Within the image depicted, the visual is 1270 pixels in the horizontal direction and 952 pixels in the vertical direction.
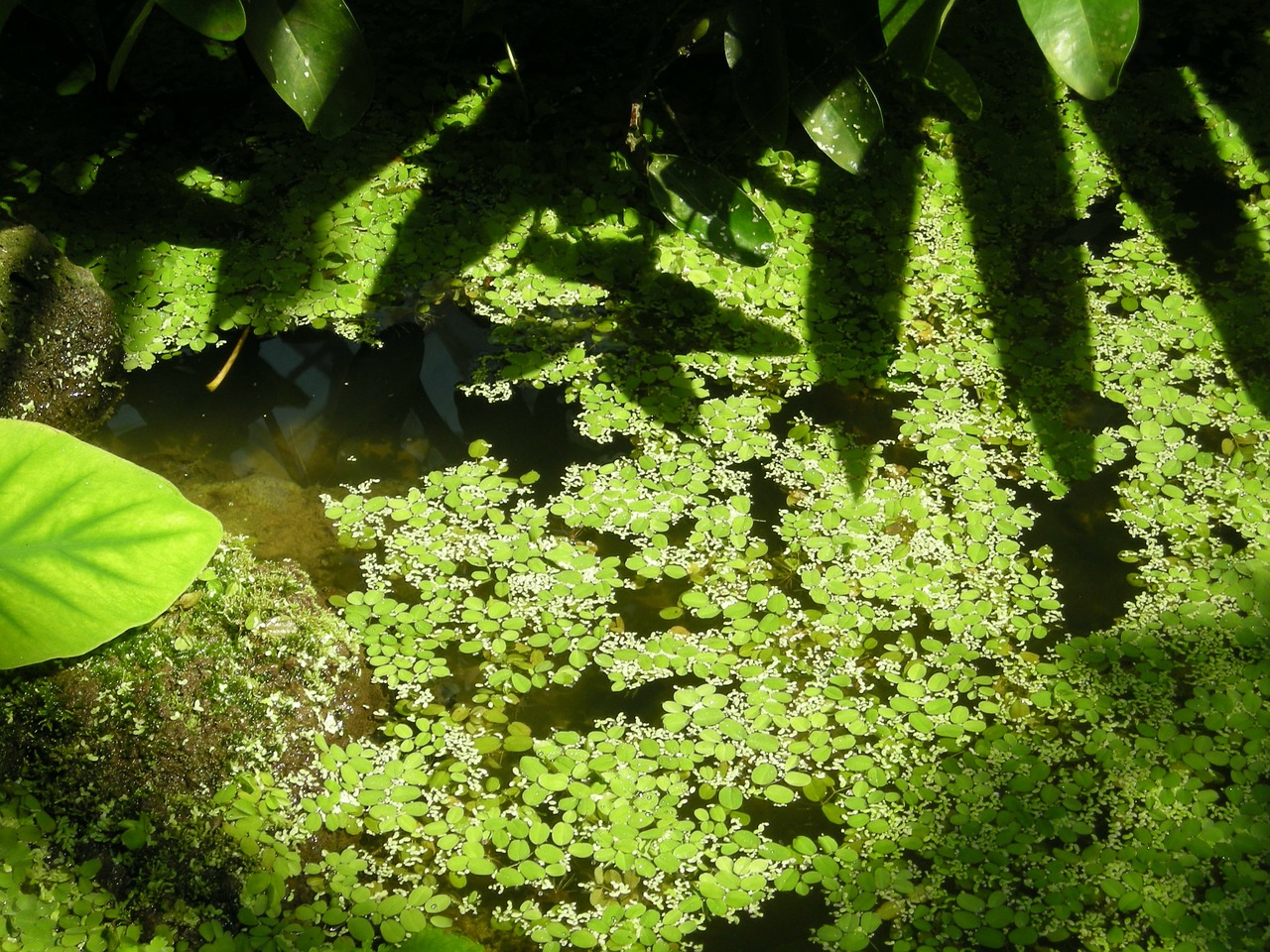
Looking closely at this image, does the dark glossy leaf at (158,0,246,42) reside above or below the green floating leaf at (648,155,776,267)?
below

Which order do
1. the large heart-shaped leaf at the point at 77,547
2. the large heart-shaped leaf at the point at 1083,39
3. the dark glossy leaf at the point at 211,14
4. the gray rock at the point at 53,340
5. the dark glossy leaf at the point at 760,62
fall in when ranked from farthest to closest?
the dark glossy leaf at the point at 760,62
the gray rock at the point at 53,340
the dark glossy leaf at the point at 211,14
the large heart-shaped leaf at the point at 1083,39
the large heart-shaped leaf at the point at 77,547

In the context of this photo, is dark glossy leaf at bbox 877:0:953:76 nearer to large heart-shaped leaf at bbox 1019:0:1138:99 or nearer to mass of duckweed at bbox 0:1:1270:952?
large heart-shaped leaf at bbox 1019:0:1138:99

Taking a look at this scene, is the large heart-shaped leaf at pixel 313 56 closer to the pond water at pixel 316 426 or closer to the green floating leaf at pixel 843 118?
the pond water at pixel 316 426

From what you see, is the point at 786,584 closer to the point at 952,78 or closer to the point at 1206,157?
the point at 952,78

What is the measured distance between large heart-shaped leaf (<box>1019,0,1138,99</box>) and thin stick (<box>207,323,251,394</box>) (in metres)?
1.78

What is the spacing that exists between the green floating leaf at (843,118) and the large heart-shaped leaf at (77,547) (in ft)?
5.15

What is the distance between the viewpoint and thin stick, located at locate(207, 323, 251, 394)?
2.24 m

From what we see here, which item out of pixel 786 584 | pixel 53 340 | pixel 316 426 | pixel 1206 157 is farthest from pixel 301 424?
pixel 1206 157

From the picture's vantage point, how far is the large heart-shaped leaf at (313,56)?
76.5 inches

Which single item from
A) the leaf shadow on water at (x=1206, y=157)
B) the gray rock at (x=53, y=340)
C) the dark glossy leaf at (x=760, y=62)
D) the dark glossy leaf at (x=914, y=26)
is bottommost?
the gray rock at (x=53, y=340)

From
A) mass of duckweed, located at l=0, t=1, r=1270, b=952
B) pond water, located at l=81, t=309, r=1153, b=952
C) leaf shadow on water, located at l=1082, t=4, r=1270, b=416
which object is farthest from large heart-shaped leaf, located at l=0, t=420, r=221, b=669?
leaf shadow on water, located at l=1082, t=4, r=1270, b=416

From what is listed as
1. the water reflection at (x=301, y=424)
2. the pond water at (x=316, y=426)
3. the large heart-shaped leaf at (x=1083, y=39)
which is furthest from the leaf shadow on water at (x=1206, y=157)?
the water reflection at (x=301, y=424)

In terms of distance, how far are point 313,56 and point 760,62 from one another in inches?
37.8

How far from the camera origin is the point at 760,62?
2215mm
